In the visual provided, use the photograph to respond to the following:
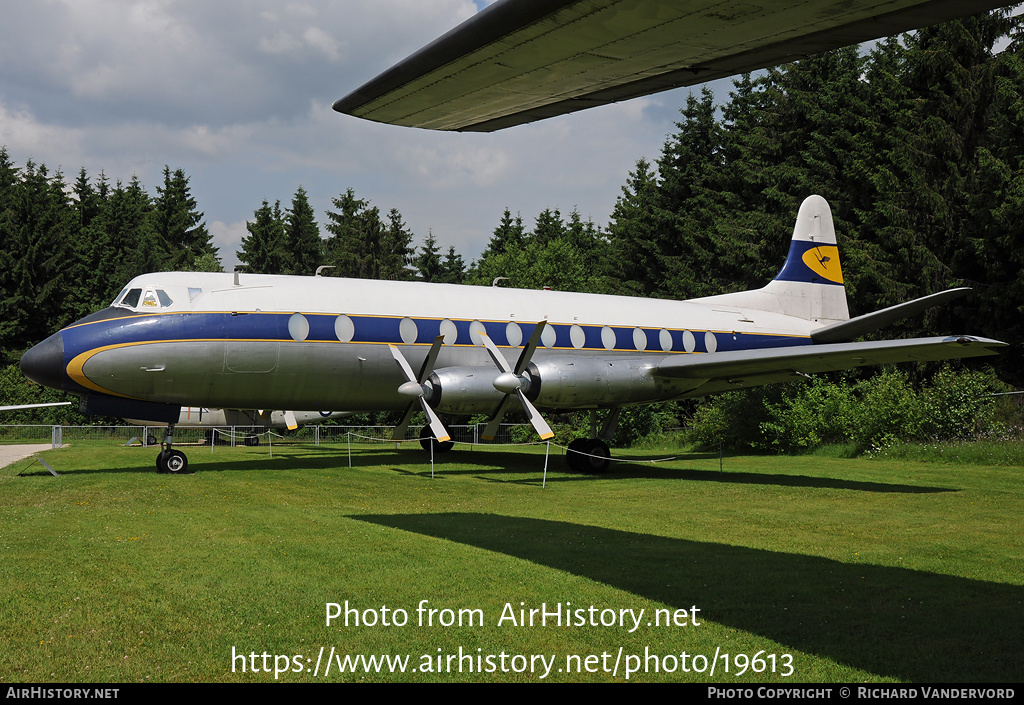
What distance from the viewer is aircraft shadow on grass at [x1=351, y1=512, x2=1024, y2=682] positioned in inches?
200

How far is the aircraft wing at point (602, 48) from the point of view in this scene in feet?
8.49

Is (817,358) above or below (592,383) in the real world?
above

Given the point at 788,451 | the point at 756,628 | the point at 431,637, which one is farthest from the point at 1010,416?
the point at 431,637

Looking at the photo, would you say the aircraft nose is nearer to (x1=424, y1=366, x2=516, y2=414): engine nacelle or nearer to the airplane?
the airplane

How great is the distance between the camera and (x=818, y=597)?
21.6 ft

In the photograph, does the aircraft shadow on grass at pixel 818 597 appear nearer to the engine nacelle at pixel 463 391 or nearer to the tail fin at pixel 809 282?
the engine nacelle at pixel 463 391

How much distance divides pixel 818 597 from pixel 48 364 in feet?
47.1

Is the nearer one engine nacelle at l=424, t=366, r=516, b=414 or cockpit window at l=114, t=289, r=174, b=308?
cockpit window at l=114, t=289, r=174, b=308

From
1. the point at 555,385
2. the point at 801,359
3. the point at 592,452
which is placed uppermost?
the point at 801,359

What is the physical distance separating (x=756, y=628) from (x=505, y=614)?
72.7 inches

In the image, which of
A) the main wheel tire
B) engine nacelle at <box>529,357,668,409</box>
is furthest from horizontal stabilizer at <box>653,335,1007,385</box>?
the main wheel tire

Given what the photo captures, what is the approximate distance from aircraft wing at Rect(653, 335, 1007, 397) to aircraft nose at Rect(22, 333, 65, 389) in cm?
1261

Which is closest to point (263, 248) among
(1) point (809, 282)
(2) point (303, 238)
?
(2) point (303, 238)

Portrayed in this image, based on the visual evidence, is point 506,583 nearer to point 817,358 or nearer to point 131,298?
point 817,358
